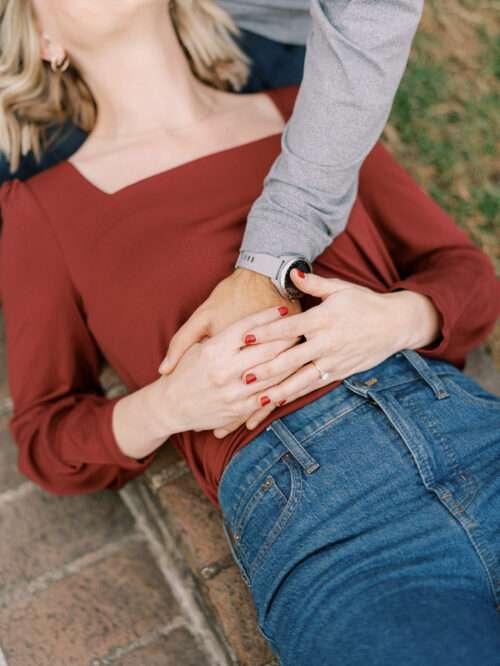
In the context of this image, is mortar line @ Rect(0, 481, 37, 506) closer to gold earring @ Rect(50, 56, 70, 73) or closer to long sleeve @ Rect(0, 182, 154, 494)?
long sleeve @ Rect(0, 182, 154, 494)

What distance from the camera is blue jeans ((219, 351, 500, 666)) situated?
1419 mm

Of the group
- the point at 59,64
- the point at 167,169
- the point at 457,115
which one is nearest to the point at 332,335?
the point at 167,169

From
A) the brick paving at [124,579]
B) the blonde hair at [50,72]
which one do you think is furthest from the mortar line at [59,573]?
the blonde hair at [50,72]

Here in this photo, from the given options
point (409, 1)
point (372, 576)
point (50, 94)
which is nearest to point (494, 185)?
point (409, 1)

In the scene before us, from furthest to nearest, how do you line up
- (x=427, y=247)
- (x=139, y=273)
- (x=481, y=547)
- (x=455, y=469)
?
(x=427, y=247), (x=139, y=273), (x=455, y=469), (x=481, y=547)

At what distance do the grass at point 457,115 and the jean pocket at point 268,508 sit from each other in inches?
59.2

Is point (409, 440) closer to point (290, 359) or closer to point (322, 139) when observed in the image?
point (290, 359)

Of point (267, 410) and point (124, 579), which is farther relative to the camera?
point (124, 579)

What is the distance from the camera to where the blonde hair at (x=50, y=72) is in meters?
2.09

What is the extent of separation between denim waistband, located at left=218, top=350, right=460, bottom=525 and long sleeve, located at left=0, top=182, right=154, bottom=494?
14.0 inches

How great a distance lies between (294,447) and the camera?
1.63 m

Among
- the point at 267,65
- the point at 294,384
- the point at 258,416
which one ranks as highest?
the point at 267,65

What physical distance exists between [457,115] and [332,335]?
1787mm

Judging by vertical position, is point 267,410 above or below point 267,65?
below
